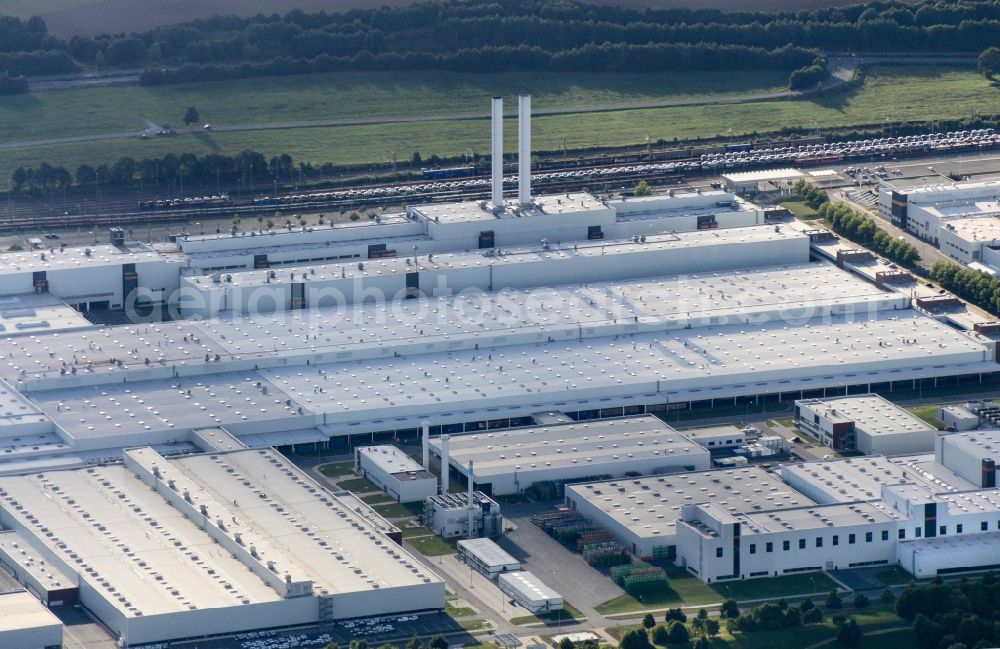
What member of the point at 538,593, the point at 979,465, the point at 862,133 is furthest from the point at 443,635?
the point at 862,133

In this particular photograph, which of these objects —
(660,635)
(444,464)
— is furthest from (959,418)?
(660,635)

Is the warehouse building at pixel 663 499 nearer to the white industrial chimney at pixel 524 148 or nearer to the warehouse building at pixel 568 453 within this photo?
the warehouse building at pixel 568 453

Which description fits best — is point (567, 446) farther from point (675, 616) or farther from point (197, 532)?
point (197, 532)

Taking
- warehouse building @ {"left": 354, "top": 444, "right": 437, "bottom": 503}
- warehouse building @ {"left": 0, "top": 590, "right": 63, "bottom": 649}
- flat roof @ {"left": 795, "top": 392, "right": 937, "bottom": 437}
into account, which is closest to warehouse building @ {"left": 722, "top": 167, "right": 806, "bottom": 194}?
flat roof @ {"left": 795, "top": 392, "right": 937, "bottom": 437}

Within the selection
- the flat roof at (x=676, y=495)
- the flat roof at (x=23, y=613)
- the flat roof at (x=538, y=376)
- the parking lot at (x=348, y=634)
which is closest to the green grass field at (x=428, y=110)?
the flat roof at (x=538, y=376)

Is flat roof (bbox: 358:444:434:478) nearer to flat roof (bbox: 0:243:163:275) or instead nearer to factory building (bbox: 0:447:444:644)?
factory building (bbox: 0:447:444:644)

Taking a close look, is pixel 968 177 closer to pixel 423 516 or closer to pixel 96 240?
pixel 96 240
